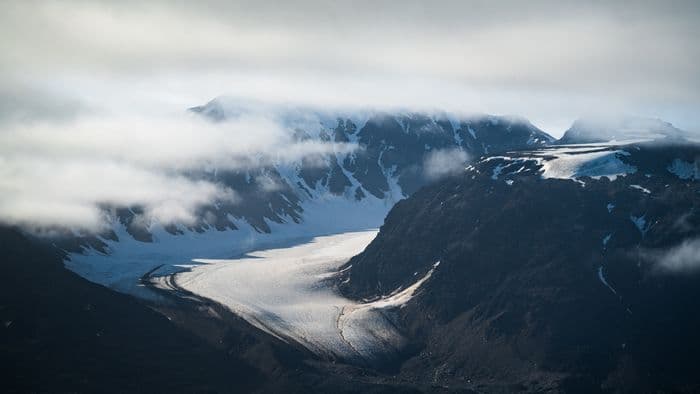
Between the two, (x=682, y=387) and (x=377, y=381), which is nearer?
(x=682, y=387)

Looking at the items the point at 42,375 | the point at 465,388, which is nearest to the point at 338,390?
the point at 465,388

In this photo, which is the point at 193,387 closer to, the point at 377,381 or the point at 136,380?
the point at 136,380

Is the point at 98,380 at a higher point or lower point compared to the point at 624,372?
higher

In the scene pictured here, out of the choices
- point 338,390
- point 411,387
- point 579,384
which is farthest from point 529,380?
point 338,390

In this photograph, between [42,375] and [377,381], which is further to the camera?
[377,381]

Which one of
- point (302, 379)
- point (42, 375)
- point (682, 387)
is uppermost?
point (42, 375)

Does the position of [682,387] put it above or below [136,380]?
below

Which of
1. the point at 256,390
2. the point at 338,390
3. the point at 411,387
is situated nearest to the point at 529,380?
the point at 411,387

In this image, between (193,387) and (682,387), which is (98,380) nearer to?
(193,387)

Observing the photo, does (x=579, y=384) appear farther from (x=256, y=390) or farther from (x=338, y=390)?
(x=256, y=390)
